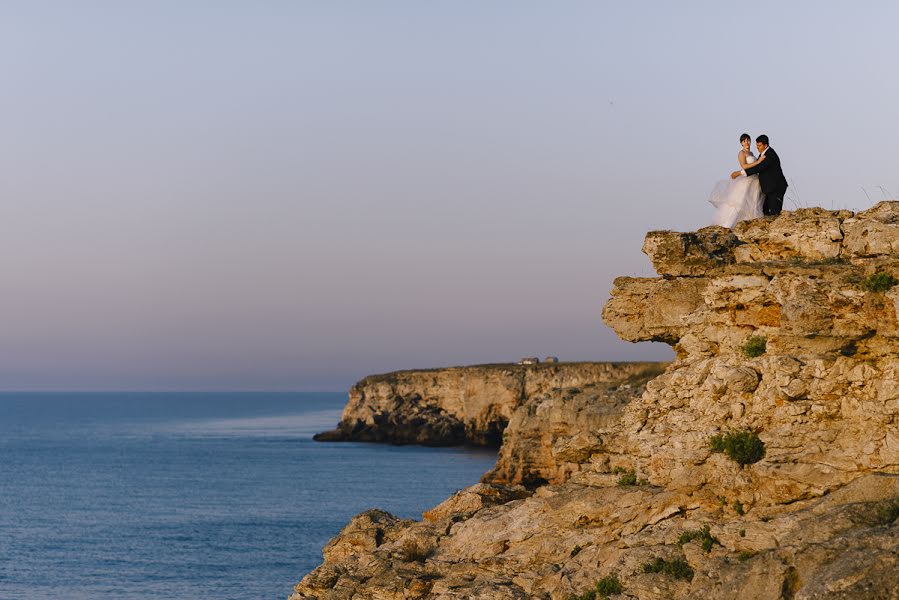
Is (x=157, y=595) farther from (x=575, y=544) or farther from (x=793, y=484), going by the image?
(x=793, y=484)

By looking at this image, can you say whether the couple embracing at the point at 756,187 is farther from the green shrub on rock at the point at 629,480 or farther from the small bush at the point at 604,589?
the small bush at the point at 604,589

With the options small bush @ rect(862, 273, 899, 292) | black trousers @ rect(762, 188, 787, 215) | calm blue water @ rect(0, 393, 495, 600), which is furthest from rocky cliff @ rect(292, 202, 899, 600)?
calm blue water @ rect(0, 393, 495, 600)

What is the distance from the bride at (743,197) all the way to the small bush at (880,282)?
172 inches

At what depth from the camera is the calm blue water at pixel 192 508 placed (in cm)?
5331

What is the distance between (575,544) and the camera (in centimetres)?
2155

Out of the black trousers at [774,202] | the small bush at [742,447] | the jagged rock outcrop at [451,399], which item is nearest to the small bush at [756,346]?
the small bush at [742,447]

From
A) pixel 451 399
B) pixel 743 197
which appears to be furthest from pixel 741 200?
pixel 451 399

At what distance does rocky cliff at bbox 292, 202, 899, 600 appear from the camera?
18.4 metres

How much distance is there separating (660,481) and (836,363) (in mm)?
3976

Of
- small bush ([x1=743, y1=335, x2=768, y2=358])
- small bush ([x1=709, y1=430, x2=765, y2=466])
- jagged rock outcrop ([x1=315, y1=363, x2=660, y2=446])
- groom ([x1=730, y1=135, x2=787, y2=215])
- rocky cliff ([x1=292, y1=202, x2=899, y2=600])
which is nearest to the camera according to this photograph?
rocky cliff ([x1=292, y1=202, x2=899, y2=600])

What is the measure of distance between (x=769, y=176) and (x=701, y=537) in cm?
868

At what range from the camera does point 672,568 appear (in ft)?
62.2

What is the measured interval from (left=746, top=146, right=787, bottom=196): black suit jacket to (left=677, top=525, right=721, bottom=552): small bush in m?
8.30

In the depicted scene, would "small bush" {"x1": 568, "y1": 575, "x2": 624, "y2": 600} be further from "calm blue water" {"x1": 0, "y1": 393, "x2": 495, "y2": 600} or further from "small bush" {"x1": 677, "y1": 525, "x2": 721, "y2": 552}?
"calm blue water" {"x1": 0, "y1": 393, "x2": 495, "y2": 600}
